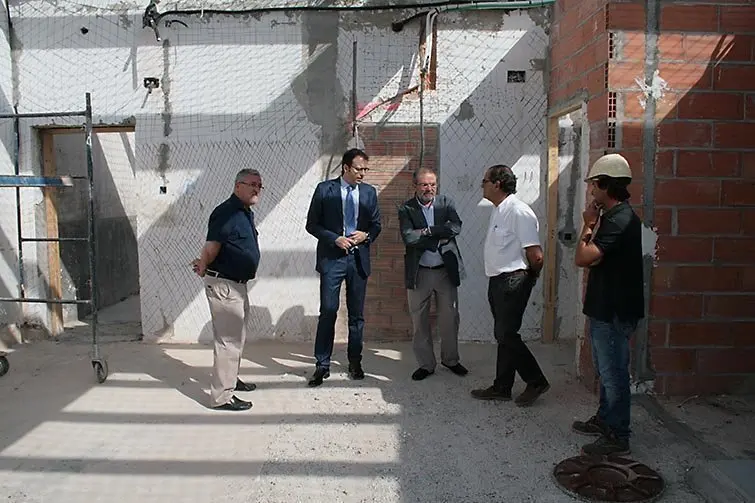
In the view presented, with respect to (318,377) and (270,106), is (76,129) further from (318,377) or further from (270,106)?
(318,377)

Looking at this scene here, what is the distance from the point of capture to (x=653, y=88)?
4.05m

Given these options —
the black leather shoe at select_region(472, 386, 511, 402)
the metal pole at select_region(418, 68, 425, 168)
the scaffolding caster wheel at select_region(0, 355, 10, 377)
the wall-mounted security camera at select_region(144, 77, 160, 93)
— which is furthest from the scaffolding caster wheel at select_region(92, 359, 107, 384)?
the metal pole at select_region(418, 68, 425, 168)

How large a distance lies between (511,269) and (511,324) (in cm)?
38

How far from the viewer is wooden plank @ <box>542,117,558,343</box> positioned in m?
5.56

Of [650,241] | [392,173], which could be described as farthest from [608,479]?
[392,173]

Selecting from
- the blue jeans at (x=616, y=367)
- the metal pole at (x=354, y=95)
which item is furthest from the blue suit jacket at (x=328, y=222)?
the blue jeans at (x=616, y=367)

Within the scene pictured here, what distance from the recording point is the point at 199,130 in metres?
5.68

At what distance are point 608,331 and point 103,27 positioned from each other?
5.25 metres

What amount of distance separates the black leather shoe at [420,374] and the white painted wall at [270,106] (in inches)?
45.7

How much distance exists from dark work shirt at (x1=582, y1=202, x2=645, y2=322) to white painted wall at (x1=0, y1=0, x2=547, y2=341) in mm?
2428

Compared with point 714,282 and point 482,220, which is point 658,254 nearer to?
point 714,282

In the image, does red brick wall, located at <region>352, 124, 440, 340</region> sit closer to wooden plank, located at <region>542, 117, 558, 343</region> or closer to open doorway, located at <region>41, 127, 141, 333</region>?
wooden plank, located at <region>542, 117, 558, 343</region>

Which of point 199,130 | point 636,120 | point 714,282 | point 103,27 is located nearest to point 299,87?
point 199,130

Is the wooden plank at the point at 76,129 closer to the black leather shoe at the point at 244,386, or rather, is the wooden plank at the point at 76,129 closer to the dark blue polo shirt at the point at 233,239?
the dark blue polo shirt at the point at 233,239
